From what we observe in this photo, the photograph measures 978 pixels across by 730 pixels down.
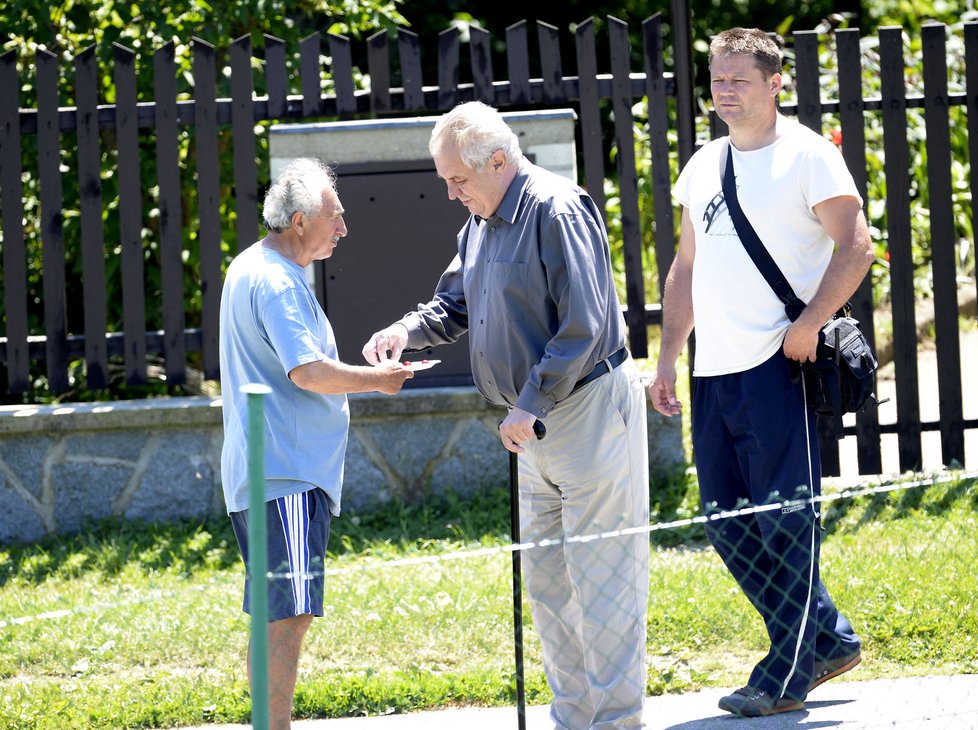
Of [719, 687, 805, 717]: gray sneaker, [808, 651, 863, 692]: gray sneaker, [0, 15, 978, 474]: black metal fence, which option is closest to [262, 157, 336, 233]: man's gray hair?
[719, 687, 805, 717]: gray sneaker

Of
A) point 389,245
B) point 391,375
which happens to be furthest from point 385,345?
point 389,245

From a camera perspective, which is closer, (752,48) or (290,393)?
(290,393)

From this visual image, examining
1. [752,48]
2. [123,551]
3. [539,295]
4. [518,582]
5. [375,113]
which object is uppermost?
[375,113]

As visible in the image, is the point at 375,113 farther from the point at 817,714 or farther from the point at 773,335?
the point at 817,714

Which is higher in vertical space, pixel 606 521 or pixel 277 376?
pixel 277 376

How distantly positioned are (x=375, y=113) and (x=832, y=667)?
3.40 meters

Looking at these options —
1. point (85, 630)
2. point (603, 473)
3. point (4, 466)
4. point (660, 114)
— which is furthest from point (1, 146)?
point (603, 473)

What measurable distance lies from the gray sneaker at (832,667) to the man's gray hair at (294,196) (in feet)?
6.41

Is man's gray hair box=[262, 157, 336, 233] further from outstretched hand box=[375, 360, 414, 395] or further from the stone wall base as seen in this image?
the stone wall base

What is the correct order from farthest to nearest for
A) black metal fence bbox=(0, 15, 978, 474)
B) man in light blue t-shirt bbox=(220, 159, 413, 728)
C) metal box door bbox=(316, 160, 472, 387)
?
metal box door bbox=(316, 160, 472, 387)
black metal fence bbox=(0, 15, 978, 474)
man in light blue t-shirt bbox=(220, 159, 413, 728)

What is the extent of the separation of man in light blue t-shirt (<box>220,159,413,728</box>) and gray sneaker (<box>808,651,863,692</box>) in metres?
1.49

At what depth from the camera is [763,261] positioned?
150 inches

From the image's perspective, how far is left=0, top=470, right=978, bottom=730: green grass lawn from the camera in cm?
423

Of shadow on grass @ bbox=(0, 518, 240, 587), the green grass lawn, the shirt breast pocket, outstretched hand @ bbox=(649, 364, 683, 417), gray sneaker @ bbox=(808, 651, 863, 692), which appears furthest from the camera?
shadow on grass @ bbox=(0, 518, 240, 587)
